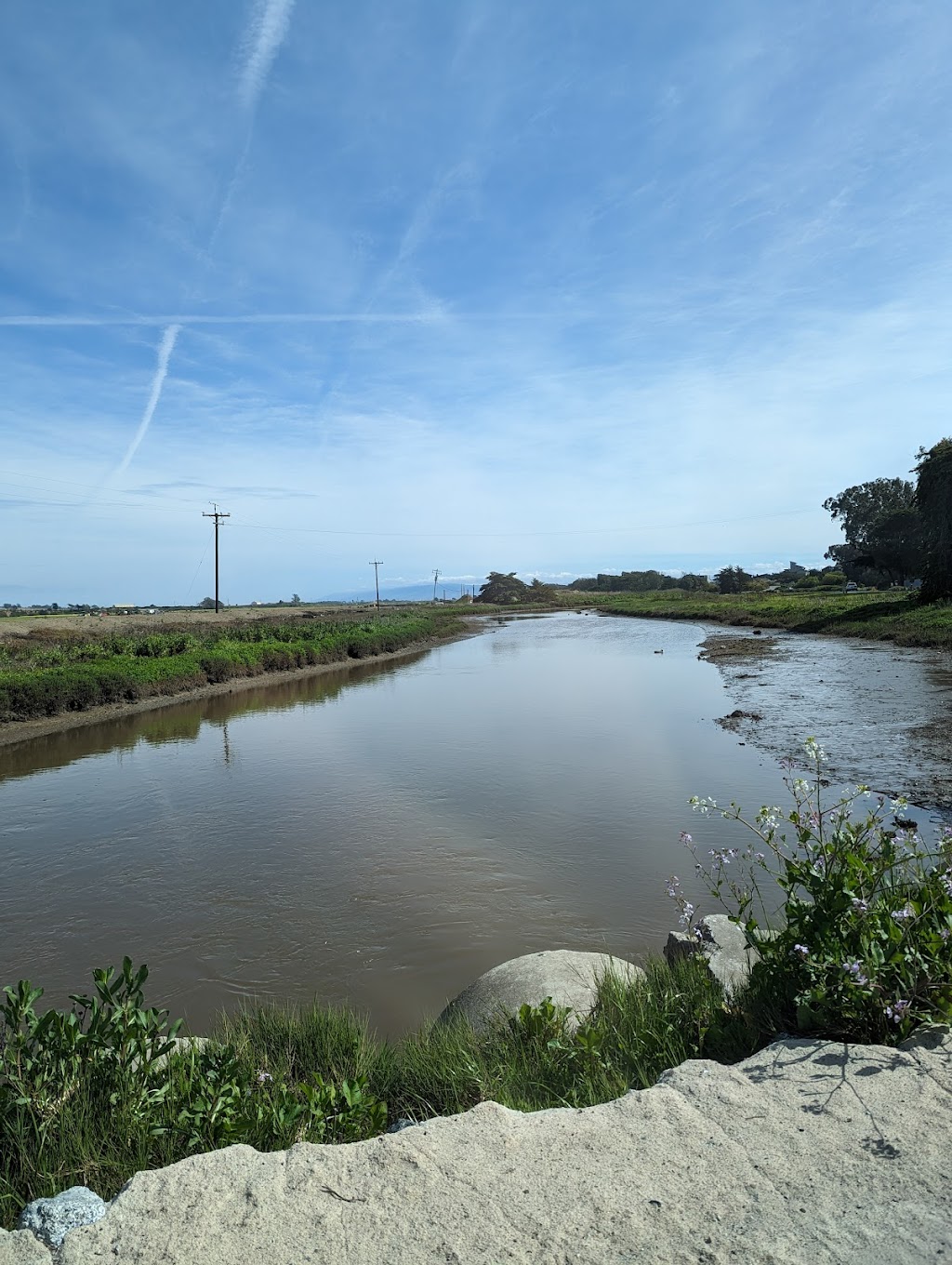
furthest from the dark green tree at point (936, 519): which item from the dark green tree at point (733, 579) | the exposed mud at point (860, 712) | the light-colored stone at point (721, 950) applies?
the dark green tree at point (733, 579)

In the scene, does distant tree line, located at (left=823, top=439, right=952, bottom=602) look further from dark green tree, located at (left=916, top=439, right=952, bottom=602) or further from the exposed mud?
the exposed mud

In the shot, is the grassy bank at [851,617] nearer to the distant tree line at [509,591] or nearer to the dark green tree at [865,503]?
the dark green tree at [865,503]

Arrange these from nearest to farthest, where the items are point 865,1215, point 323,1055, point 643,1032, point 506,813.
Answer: point 865,1215
point 643,1032
point 323,1055
point 506,813

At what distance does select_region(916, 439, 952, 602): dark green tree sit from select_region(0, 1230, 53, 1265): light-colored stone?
39.7 metres

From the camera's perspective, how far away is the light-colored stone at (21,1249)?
2.36 meters

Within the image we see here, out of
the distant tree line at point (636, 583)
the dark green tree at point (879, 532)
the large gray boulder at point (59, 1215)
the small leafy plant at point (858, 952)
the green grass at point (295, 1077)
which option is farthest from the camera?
the distant tree line at point (636, 583)

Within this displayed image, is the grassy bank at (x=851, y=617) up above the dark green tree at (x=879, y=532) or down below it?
below

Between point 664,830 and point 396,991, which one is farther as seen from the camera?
point 664,830

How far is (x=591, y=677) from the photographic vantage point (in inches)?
1048

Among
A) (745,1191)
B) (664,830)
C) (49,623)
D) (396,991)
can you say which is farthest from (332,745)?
(49,623)

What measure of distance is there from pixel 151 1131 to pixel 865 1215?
8.59 feet

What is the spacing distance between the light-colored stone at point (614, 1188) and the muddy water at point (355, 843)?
248 cm

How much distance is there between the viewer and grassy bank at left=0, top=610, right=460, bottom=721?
19016 mm

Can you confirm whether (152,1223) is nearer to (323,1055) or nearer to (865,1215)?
(323,1055)
